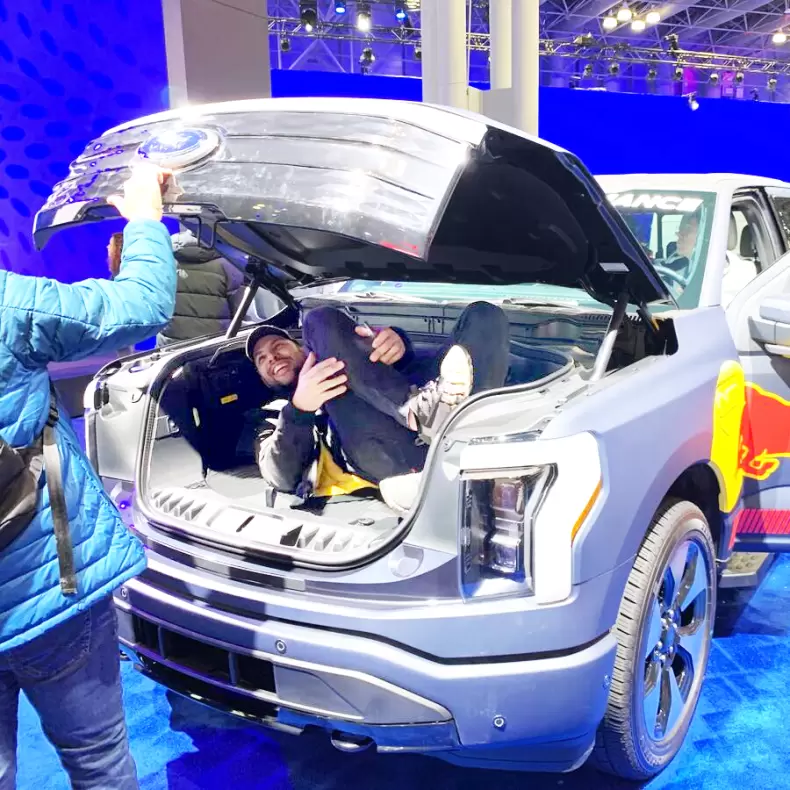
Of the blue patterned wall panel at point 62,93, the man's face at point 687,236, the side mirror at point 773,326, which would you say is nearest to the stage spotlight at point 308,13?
the blue patterned wall panel at point 62,93

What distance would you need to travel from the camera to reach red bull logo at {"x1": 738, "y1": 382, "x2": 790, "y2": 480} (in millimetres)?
2578

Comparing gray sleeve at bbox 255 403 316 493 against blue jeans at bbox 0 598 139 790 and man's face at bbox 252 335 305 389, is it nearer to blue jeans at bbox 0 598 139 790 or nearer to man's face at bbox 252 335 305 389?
man's face at bbox 252 335 305 389

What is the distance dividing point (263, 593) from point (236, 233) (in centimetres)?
125

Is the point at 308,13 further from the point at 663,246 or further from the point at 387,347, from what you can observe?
the point at 387,347

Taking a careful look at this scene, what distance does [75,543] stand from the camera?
4.58 feet

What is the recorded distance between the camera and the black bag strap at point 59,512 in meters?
1.35

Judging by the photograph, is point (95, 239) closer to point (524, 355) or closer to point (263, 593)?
point (524, 355)

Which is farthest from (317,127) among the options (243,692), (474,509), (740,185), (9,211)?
(9,211)

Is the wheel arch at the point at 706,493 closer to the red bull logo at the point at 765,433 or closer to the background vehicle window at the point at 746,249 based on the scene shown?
the red bull logo at the point at 765,433

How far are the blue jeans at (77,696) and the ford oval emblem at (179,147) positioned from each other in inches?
40.9

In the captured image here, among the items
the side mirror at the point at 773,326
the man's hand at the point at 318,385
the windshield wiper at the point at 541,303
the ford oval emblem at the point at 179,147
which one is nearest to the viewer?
the ford oval emblem at the point at 179,147

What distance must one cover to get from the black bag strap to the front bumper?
0.44 m

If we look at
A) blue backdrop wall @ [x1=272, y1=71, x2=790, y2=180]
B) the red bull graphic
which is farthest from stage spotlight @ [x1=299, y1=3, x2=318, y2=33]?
the red bull graphic

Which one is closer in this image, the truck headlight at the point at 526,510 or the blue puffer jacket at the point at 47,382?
the blue puffer jacket at the point at 47,382
